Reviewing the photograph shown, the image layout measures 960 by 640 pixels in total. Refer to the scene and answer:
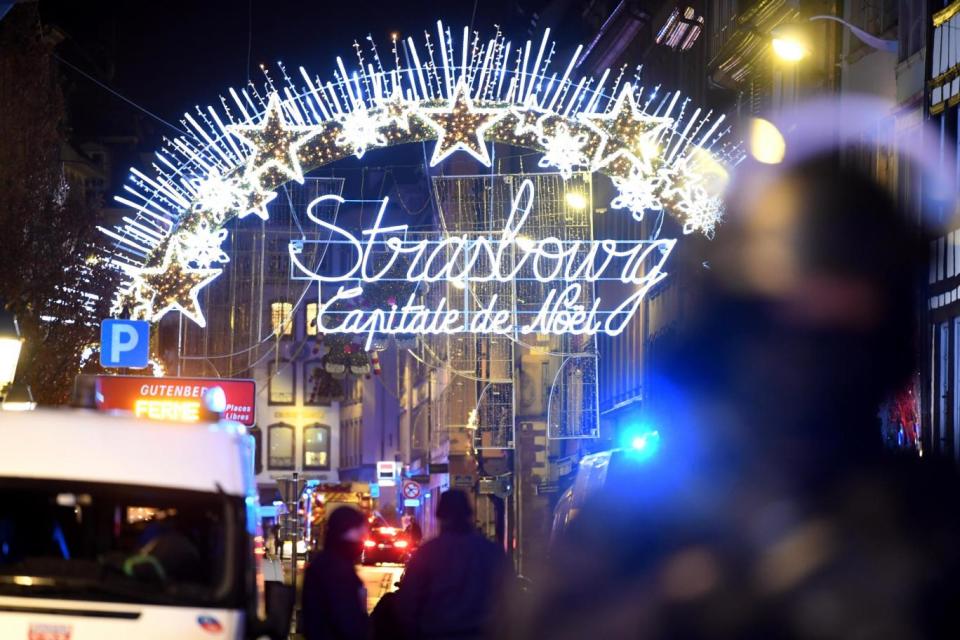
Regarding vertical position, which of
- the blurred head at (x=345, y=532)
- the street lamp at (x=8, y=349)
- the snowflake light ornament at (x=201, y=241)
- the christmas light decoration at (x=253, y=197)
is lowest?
the blurred head at (x=345, y=532)

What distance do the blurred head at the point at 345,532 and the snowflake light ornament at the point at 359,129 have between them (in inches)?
426

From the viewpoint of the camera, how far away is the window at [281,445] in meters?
100

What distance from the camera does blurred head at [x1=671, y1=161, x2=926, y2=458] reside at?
11227mm

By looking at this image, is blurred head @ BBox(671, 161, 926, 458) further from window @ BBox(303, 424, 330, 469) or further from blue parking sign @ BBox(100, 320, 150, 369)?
window @ BBox(303, 424, 330, 469)

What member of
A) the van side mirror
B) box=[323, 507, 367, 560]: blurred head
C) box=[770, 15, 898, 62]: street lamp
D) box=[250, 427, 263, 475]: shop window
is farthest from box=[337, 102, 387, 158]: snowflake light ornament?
the van side mirror

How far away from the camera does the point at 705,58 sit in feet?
109

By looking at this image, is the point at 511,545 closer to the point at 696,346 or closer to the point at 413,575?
the point at 696,346

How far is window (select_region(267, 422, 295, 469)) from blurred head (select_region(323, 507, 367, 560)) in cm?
9022

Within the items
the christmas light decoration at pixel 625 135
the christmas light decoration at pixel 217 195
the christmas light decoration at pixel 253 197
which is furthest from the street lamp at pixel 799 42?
the christmas light decoration at pixel 217 195

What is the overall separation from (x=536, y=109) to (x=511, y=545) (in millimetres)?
24483

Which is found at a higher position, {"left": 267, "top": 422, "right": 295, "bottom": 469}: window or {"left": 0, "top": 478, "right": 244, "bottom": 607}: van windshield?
{"left": 0, "top": 478, "right": 244, "bottom": 607}: van windshield

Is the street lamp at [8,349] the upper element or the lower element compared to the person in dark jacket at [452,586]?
upper

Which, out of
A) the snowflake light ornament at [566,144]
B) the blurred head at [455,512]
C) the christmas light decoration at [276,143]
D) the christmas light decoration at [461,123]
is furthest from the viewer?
the snowflake light ornament at [566,144]

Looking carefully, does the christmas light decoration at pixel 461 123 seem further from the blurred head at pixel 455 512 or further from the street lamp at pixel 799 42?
the blurred head at pixel 455 512
